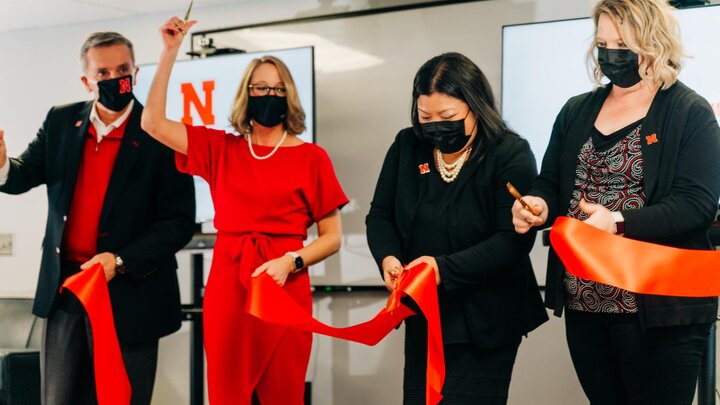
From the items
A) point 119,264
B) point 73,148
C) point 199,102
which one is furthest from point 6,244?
point 119,264

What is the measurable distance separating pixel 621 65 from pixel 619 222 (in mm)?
400

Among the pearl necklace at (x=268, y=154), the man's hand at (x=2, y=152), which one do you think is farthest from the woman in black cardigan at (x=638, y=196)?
the man's hand at (x=2, y=152)

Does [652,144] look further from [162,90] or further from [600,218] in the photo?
[162,90]

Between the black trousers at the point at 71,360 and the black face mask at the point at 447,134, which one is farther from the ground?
the black face mask at the point at 447,134

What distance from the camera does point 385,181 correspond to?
2.23 m

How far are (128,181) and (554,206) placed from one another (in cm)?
140

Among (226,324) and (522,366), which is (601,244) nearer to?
(226,324)

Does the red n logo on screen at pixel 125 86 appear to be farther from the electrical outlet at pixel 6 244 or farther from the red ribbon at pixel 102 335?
the electrical outlet at pixel 6 244

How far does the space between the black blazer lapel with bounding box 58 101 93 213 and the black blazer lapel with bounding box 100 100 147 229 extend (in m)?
0.12

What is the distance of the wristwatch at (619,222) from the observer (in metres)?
1.74

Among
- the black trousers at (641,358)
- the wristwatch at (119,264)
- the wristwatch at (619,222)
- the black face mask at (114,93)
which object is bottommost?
the black trousers at (641,358)

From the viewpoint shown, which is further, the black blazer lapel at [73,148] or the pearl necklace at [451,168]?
the black blazer lapel at [73,148]

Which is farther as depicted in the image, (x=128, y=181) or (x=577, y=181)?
(x=128, y=181)

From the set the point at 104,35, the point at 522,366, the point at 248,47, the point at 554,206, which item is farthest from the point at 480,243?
the point at 248,47
